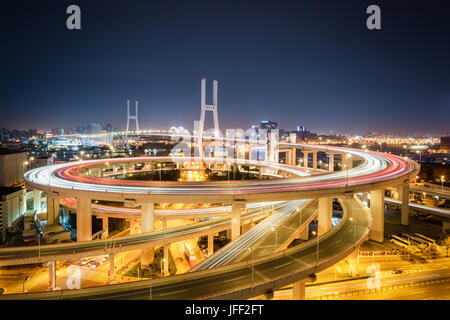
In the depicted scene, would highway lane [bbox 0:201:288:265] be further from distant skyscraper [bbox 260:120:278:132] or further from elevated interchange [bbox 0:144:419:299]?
distant skyscraper [bbox 260:120:278:132]

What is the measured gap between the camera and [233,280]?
38.7ft

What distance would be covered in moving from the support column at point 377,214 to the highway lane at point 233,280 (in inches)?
370

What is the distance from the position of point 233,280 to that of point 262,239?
22.0 ft

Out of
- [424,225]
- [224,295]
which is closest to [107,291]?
[224,295]

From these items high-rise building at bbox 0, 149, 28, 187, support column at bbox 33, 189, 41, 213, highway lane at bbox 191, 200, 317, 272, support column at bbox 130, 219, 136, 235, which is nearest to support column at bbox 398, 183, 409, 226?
highway lane at bbox 191, 200, 317, 272

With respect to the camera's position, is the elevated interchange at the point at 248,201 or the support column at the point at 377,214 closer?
the elevated interchange at the point at 248,201

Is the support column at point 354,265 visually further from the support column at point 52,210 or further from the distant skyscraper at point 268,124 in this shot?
the distant skyscraper at point 268,124

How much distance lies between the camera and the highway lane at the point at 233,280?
1063 cm

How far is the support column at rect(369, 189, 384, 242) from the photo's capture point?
23.5 meters

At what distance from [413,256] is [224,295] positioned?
698 inches

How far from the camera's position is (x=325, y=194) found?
19312mm

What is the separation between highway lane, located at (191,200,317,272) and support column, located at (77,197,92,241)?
38.1 feet

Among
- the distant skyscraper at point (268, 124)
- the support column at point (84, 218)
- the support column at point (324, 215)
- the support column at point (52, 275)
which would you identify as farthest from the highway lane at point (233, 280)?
the distant skyscraper at point (268, 124)
